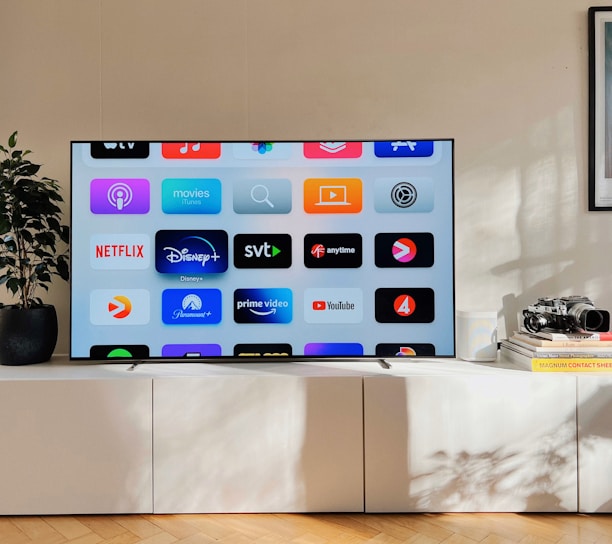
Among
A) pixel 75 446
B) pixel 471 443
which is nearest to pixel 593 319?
pixel 471 443

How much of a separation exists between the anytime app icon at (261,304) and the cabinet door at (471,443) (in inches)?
17.4

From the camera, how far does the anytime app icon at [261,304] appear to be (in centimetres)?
179

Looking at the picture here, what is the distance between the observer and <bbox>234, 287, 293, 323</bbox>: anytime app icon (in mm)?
1790

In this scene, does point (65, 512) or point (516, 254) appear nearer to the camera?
point (65, 512)

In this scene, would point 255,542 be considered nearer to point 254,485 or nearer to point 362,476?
point 254,485

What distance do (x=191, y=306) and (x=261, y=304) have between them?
273 millimetres

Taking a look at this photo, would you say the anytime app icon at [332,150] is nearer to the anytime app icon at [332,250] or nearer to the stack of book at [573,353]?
the anytime app icon at [332,250]

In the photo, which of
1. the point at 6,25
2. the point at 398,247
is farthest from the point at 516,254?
the point at 6,25

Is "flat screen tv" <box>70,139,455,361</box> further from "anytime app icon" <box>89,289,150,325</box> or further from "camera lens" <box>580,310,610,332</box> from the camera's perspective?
"camera lens" <box>580,310,610,332</box>

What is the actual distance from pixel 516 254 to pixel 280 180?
1082 mm

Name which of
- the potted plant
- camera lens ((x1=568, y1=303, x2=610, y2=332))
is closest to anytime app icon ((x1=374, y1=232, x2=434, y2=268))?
camera lens ((x1=568, y1=303, x2=610, y2=332))

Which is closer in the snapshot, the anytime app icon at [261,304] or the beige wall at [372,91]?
the anytime app icon at [261,304]

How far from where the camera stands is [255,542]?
57.2 inches

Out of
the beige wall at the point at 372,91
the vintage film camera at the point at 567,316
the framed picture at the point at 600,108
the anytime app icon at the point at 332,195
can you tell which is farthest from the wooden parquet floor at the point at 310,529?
the framed picture at the point at 600,108
